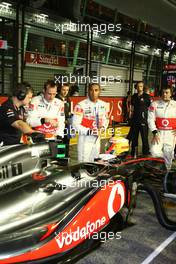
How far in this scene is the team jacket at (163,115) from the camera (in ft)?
16.4

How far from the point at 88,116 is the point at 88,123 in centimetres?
9

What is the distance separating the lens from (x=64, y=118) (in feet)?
15.4

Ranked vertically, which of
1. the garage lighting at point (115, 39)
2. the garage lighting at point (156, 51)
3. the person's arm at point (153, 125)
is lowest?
the person's arm at point (153, 125)

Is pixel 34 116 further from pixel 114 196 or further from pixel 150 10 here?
pixel 150 10

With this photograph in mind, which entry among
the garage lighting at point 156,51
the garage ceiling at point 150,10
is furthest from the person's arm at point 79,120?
the garage lighting at point 156,51

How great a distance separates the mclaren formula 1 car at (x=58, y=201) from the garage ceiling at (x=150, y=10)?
7132mm

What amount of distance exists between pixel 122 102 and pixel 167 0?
11.5 ft

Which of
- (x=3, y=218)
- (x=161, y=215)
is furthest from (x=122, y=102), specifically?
(x=3, y=218)

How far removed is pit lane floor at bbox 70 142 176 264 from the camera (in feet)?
8.94

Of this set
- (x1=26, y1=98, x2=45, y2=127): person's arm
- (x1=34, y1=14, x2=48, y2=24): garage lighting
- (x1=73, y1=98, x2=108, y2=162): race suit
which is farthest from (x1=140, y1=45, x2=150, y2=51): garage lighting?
(x1=26, y1=98, x2=45, y2=127): person's arm

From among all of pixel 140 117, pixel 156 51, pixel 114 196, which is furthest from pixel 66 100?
pixel 156 51

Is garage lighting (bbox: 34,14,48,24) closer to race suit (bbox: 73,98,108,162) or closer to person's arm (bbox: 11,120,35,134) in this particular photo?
race suit (bbox: 73,98,108,162)

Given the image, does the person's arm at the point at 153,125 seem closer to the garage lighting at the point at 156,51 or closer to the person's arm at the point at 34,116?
the person's arm at the point at 34,116

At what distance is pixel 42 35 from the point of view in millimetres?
8836
